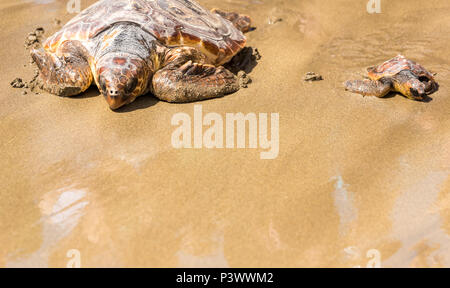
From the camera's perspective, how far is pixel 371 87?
4.54 meters

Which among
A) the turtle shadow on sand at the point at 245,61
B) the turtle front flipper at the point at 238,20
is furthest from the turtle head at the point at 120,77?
Answer: the turtle front flipper at the point at 238,20

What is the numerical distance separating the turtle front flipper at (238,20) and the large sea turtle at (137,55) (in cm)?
99

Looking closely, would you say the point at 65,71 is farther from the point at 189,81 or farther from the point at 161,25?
the point at 189,81

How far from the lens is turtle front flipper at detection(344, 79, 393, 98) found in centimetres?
450

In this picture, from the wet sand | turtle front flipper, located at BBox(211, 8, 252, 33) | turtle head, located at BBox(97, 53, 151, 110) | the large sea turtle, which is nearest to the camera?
the wet sand

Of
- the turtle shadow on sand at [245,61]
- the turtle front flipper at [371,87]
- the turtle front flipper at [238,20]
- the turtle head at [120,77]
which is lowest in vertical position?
the turtle front flipper at [371,87]

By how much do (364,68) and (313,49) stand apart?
0.75 metres

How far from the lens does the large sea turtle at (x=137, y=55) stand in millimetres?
4254

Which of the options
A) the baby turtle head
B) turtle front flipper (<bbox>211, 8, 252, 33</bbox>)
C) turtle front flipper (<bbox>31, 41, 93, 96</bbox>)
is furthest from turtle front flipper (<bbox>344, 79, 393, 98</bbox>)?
turtle front flipper (<bbox>31, 41, 93, 96</bbox>)

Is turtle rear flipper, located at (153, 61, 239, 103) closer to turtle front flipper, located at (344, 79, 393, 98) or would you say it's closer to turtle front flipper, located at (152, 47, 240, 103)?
turtle front flipper, located at (152, 47, 240, 103)

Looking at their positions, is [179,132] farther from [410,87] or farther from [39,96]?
[410,87]

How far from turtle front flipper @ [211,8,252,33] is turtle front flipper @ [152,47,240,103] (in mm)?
1549

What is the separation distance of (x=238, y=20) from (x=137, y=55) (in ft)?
7.35

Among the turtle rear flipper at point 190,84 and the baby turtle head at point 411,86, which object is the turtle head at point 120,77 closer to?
the turtle rear flipper at point 190,84
